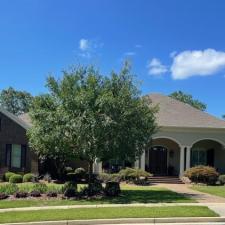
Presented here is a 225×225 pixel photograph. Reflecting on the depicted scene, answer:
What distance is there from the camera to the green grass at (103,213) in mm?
15000

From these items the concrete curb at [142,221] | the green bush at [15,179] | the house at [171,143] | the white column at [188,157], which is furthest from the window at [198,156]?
the concrete curb at [142,221]

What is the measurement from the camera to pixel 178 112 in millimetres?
37156

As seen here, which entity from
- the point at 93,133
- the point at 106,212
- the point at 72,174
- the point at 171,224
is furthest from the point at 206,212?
the point at 72,174

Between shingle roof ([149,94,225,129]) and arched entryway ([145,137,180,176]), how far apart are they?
6.49ft

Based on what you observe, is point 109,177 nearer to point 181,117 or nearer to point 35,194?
point 181,117

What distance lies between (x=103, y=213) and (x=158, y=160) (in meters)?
21.5

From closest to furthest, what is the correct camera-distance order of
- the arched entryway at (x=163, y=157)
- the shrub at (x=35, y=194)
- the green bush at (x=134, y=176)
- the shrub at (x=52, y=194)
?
the shrub at (x=35, y=194)
the shrub at (x=52, y=194)
the green bush at (x=134, y=176)
the arched entryway at (x=163, y=157)

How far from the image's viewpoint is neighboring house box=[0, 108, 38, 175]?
32938 mm

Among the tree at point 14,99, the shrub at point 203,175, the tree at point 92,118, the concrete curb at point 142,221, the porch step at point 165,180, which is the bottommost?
the concrete curb at point 142,221

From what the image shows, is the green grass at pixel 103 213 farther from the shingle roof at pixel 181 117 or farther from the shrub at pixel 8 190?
the shingle roof at pixel 181 117

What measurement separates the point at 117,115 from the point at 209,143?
719 inches

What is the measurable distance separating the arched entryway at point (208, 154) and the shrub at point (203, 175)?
5950 millimetres

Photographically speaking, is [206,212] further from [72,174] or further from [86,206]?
[72,174]

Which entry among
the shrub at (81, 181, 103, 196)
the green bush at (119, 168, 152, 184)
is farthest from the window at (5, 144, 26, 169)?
the shrub at (81, 181, 103, 196)
